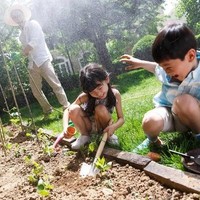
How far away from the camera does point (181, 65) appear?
2.14 m

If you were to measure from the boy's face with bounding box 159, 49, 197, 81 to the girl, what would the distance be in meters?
0.74

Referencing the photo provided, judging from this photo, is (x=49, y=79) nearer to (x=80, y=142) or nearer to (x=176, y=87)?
(x=80, y=142)

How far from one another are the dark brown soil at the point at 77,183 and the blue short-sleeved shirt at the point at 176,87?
0.70m

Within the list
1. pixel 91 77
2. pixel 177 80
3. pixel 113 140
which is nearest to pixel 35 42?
pixel 91 77

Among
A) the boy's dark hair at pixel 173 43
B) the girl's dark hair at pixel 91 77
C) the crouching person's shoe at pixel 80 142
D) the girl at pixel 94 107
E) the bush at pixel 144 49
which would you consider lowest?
the bush at pixel 144 49

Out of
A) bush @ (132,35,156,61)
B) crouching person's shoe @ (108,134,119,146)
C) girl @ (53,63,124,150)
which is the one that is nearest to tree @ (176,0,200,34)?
bush @ (132,35,156,61)

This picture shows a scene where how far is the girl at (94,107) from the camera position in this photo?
2.71m

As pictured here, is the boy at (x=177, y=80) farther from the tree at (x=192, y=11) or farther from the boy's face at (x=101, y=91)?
the tree at (x=192, y=11)

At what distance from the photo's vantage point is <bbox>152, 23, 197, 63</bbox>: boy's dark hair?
6.84 ft

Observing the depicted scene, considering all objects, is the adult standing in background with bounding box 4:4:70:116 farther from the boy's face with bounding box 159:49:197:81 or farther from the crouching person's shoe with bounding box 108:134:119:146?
the boy's face with bounding box 159:49:197:81

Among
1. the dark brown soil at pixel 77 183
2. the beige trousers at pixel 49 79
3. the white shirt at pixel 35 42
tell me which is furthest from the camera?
the white shirt at pixel 35 42

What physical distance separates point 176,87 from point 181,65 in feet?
0.99

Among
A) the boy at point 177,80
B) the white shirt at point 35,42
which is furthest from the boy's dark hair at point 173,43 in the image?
the white shirt at point 35,42

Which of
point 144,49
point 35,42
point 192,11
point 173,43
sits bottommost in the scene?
point 144,49
